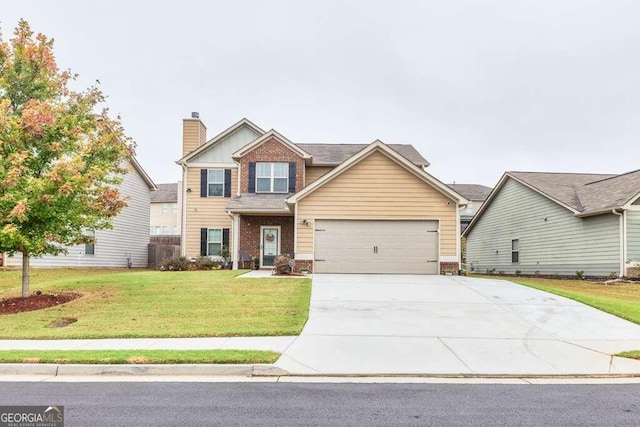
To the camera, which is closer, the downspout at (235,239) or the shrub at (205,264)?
the downspout at (235,239)

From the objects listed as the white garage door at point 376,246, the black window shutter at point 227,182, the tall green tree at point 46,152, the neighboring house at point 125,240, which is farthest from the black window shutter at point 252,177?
the tall green tree at point 46,152

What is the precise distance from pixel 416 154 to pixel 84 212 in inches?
767

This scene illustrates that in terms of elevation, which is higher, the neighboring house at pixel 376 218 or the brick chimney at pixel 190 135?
the brick chimney at pixel 190 135

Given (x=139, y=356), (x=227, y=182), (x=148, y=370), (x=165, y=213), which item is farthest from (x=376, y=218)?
(x=165, y=213)

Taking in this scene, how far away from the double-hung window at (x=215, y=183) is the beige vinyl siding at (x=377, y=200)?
7433 millimetres

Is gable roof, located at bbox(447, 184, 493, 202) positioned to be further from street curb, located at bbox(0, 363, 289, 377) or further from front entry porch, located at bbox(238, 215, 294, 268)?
street curb, located at bbox(0, 363, 289, 377)

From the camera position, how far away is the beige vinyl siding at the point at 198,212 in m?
25.8

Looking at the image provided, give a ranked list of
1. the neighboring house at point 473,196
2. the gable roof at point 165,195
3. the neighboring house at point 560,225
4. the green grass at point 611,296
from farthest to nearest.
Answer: the gable roof at point 165,195 < the neighboring house at point 473,196 < the neighboring house at point 560,225 < the green grass at point 611,296

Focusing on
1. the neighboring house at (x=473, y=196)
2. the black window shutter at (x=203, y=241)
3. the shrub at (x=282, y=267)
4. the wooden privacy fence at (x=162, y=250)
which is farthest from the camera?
the neighboring house at (x=473, y=196)

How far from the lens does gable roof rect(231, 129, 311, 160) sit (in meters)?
24.5

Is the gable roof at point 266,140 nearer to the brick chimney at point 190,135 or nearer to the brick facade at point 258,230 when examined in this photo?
the brick facade at point 258,230

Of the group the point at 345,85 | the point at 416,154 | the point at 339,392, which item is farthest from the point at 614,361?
the point at 416,154

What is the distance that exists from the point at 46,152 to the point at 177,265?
1038 cm

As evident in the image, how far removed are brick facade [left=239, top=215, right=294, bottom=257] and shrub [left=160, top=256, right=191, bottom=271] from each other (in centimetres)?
281
